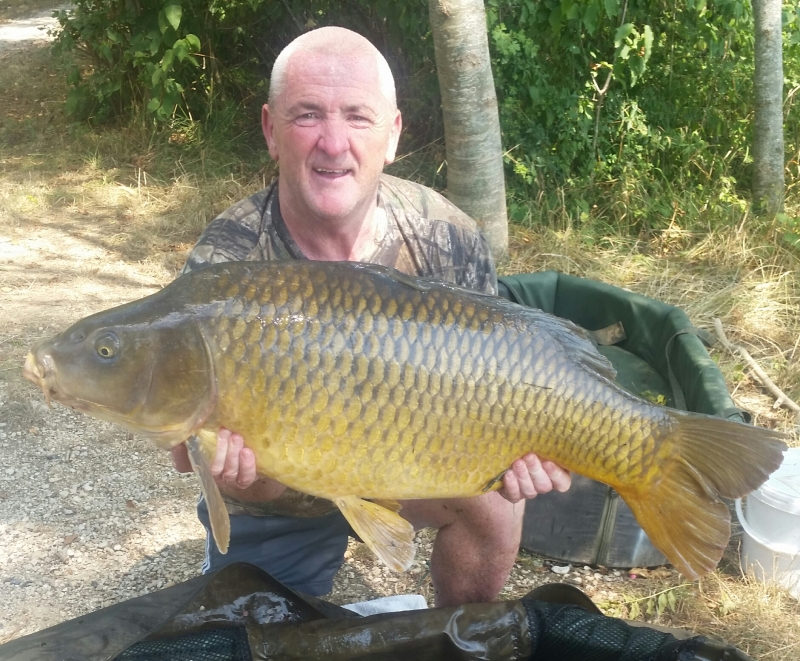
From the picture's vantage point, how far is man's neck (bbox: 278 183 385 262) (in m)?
1.69

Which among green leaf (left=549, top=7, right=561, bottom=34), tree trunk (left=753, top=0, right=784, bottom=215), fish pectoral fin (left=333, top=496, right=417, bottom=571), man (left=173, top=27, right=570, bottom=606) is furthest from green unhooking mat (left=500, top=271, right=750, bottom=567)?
green leaf (left=549, top=7, right=561, bottom=34)

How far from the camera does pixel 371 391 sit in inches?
48.9

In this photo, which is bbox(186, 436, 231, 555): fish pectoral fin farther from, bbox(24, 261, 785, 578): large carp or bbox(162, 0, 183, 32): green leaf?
bbox(162, 0, 183, 32): green leaf

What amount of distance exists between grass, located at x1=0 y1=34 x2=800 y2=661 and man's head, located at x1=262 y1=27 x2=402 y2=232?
1.16 meters

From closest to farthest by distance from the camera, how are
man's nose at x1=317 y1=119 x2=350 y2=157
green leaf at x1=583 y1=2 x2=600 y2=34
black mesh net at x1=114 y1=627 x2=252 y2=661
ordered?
1. black mesh net at x1=114 y1=627 x2=252 y2=661
2. man's nose at x1=317 y1=119 x2=350 y2=157
3. green leaf at x1=583 y1=2 x2=600 y2=34

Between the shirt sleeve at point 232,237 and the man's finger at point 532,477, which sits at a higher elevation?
the shirt sleeve at point 232,237

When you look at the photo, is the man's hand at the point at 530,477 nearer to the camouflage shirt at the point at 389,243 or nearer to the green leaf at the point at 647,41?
the camouflage shirt at the point at 389,243

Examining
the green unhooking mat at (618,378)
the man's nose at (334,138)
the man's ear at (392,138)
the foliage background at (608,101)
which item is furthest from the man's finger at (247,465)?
the foliage background at (608,101)

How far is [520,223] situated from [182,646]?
9.71ft

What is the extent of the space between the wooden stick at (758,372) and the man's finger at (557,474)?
140 centimetres

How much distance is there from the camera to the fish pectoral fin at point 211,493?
125 cm

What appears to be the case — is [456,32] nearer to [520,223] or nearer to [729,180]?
[520,223]

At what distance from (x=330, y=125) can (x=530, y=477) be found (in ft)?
2.53

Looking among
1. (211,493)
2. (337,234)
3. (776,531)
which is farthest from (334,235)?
(776,531)
